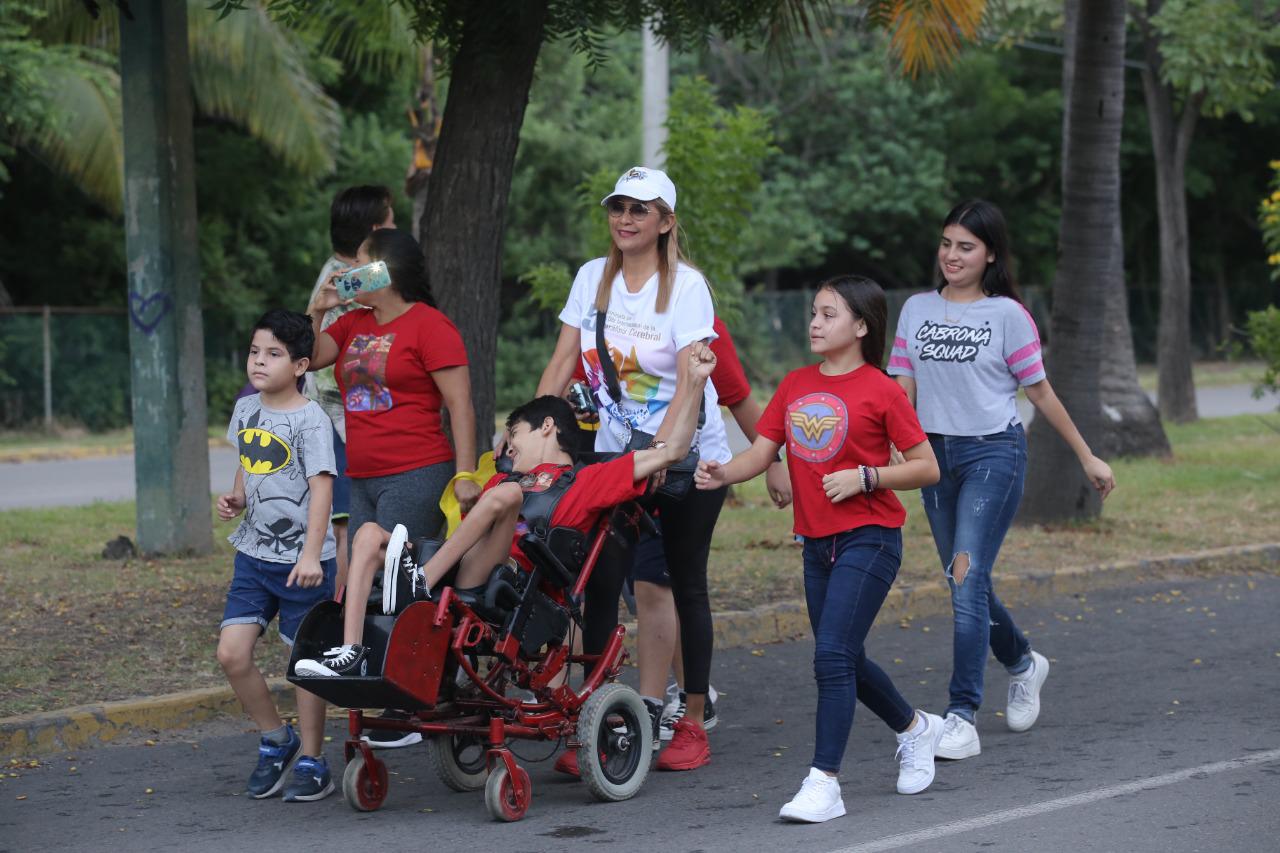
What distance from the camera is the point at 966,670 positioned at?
6168mm

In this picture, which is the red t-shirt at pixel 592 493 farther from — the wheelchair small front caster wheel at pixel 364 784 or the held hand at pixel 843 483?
the wheelchair small front caster wheel at pixel 364 784

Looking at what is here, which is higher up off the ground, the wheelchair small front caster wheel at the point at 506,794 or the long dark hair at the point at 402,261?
the long dark hair at the point at 402,261

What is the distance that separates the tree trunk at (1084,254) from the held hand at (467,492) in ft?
22.0

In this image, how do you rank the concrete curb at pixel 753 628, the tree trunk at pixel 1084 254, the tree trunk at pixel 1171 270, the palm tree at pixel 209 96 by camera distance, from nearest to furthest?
1. the concrete curb at pixel 753 628
2. the tree trunk at pixel 1084 254
3. the palm tree at pixel 209 96
4. the tree trunk at pixel 1171 270

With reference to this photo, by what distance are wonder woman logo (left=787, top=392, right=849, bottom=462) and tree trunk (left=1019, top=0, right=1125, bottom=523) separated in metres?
6.40

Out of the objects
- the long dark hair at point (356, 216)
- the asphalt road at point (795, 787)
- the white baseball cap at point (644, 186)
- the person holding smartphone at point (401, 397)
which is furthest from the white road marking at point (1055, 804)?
the long dark hair at point (356, 216)

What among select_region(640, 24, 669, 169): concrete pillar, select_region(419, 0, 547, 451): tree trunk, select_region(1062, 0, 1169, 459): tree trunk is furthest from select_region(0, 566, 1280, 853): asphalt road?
select_region(640, 24, 669, 169): concrete pillar

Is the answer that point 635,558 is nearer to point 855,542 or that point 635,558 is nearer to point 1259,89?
point 855,542

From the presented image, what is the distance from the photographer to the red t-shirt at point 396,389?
19.1 ft

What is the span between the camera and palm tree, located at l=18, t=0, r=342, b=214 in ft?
68.0

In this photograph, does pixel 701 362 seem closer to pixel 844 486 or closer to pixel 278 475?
pixel 844 486

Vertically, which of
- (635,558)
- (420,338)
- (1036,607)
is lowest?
(1036,607)

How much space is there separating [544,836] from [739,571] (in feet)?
15.7

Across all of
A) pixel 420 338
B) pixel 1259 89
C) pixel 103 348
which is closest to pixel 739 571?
pixel 420 338
